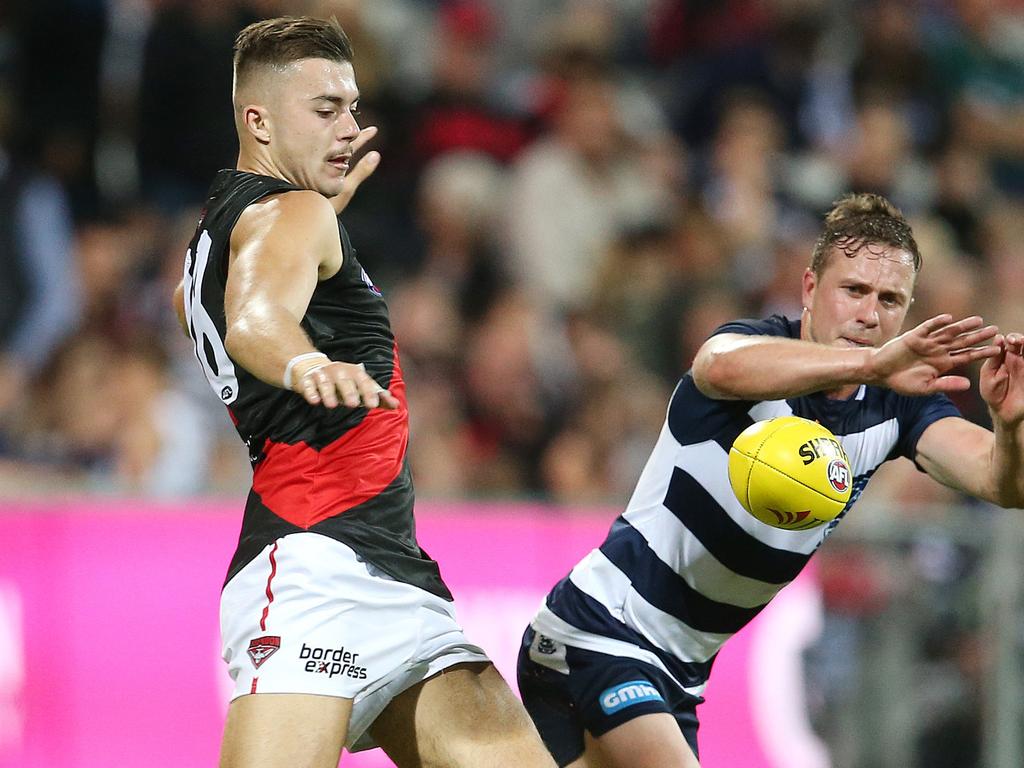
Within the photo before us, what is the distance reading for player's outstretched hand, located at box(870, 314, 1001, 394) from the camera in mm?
3949

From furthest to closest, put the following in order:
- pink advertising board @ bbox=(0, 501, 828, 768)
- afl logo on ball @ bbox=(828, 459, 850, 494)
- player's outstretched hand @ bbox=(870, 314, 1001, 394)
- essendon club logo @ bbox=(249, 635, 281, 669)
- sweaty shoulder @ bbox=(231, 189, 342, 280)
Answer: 1. pink advertising board @ bbox=(0, 501, 828, 768)
2. afl logo on ball @ bbox=(828, 459, 850, 494)
3. essendon club logo @ bbox=(249, 635, 281, 669)
4. sweaty shoulder @ bbox=(231, 189, 342, 280)
5. player's outstretched hand @ bbox=(870, 314, 1001, 394)

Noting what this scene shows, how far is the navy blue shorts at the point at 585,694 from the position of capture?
16.2ft

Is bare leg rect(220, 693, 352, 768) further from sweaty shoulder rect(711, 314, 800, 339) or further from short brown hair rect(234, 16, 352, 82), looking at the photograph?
short brown hair rect(234, 16, 352, 82)

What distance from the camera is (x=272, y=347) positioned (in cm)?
379

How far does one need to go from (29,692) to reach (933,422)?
4262 millimetres

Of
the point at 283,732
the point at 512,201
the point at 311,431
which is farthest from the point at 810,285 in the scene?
the point at 512,201

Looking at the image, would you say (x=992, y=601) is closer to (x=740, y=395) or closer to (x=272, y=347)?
(x=740, y=395)

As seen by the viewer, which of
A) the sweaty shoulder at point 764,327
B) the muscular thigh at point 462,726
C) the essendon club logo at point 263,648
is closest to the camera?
the essendon club logo at point 263,648

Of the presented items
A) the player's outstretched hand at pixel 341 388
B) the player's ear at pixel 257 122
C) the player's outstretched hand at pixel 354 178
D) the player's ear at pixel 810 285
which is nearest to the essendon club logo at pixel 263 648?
the player's outstretched hand at pixel 341 388

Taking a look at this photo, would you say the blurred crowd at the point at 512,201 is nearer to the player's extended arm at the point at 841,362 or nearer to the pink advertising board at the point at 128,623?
the pink advertising board at the point at 128,623

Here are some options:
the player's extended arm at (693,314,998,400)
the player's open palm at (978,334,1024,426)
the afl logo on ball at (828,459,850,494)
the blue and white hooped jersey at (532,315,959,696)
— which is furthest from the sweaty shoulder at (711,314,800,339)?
the player's open palm at (978,334,1024,426)

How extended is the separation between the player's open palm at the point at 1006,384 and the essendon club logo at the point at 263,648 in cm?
206

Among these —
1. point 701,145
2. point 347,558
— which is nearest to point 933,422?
point 347,558

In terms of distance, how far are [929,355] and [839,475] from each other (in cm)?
58
